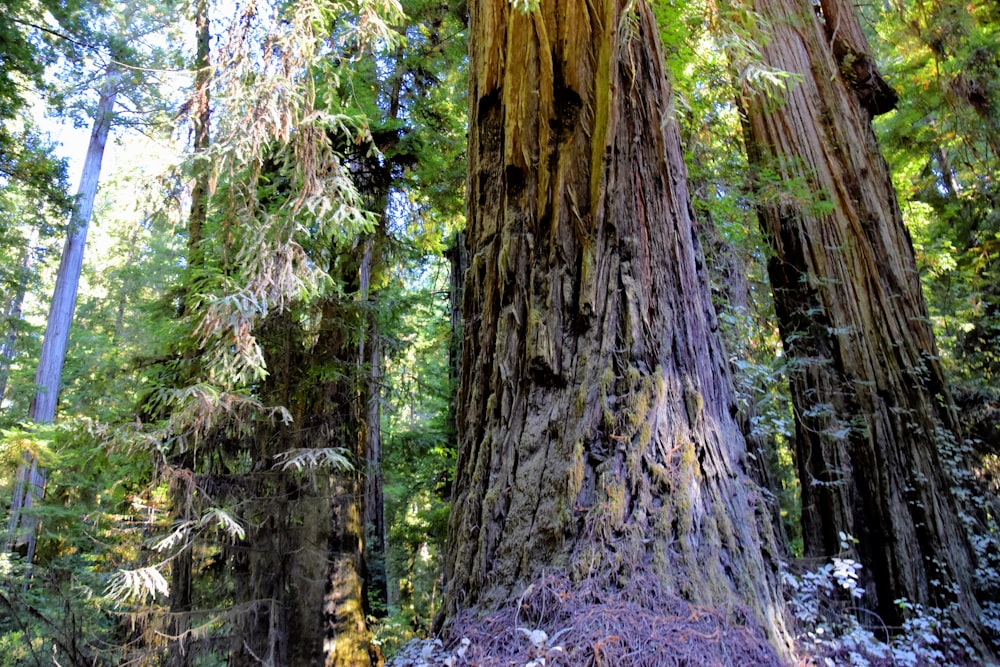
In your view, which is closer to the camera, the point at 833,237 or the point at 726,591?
the point at 726,591

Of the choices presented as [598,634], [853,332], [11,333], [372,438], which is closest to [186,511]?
[372,438]

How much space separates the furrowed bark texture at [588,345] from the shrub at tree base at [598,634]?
0.09m

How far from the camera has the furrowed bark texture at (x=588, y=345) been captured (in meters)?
2.55

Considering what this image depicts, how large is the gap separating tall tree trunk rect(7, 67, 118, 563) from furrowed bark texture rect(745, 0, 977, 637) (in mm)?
11725

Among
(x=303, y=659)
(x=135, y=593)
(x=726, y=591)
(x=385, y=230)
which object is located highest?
(x=385, y=230)

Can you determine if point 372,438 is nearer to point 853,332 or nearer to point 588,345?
point 588,345

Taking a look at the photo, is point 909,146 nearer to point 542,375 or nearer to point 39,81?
point 542,375

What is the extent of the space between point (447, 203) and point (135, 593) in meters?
6.06

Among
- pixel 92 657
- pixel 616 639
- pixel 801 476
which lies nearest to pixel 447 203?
pixel 801 476

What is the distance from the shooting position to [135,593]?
471 centimetres

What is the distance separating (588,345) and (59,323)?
53.1 feet

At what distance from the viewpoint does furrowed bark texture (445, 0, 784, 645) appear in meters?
2.55

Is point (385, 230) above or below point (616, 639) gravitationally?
above

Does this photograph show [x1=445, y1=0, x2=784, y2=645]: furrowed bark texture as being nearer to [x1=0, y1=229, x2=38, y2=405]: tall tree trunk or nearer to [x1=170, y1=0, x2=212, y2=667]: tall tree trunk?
[x1=170, y1=0, x2=212, y2=667]: tall tree trunk
